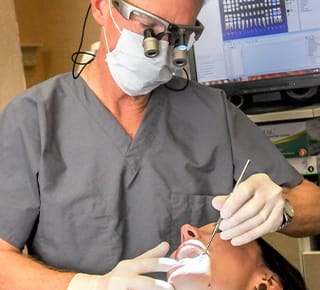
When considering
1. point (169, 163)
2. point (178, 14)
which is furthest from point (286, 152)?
point (178, 14)

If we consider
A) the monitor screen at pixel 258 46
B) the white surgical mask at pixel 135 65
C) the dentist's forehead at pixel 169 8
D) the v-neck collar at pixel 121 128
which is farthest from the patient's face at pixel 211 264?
the monitor screen at pixel 258 46

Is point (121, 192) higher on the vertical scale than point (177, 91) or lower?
lower

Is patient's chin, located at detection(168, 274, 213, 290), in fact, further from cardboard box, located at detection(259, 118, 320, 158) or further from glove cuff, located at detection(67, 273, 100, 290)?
cardboard box, located at detection(259, 118, 320, 158)

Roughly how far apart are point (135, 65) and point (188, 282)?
1.63ft

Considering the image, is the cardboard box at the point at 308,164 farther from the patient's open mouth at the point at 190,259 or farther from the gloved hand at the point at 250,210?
the patient's open mouth at the point at 190,259

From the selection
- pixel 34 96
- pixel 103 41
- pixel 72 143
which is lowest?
pixel 72 143

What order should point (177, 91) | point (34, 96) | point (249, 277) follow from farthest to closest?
point (177, 91) < point (34, 96) < point (249, 277)

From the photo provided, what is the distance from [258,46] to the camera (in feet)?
7.13

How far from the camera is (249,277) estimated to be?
127 centimetres

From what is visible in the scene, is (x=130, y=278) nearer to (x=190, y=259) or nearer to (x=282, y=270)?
(x=190, y=259)

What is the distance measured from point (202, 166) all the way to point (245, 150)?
123 mm

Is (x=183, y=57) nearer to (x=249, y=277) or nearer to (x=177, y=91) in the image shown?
(x=177, y=91)

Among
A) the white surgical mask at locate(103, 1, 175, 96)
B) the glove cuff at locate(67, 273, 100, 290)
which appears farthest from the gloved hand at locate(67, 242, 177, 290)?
the white surgical mask at locate(103, 1, 175, 96)

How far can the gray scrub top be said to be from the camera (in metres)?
1.32
